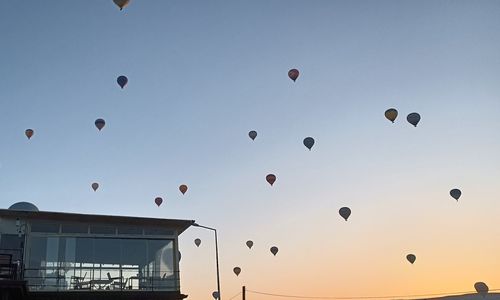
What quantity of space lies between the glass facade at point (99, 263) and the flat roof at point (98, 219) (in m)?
0.65

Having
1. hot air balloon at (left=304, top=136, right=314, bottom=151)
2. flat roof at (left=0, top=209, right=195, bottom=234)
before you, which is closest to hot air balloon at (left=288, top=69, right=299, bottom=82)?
hot air balloon at (left=304, top=136, right=314, bottom=151)

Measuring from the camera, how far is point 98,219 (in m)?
28.3

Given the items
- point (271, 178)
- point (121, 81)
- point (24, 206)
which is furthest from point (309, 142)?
point (24, 206)

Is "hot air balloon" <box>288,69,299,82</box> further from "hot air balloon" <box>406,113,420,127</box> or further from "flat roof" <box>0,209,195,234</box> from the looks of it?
"flat roof" <box>0,209,195,234</box>

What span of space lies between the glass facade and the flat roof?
65cm

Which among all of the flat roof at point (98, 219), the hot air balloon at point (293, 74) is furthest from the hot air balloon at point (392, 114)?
the flat roof at point (98, 219)

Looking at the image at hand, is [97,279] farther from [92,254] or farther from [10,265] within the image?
[10,265]

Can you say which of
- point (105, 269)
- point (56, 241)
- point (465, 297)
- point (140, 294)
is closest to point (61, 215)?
point (56, 241)

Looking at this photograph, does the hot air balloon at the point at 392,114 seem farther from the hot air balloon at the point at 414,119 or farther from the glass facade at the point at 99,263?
the glass facade at the point at 99,263

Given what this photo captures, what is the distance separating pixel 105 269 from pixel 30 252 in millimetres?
3673

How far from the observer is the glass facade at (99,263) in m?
26.6

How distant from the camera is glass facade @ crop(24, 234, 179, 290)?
87.2ft

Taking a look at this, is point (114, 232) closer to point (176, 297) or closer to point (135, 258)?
point (135, 258)

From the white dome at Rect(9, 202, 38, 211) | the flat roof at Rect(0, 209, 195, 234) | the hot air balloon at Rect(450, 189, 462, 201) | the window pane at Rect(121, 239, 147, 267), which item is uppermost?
the white dome at Rect(9, 202, 38, 211)
